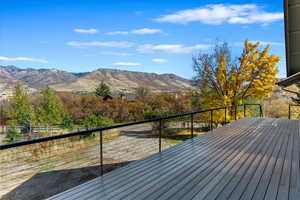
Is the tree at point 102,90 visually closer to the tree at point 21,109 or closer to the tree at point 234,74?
the tree at point 21,109

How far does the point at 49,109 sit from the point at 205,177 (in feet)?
74.1

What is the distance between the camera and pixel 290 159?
3.14 metres

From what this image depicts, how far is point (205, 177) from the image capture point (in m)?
2.41

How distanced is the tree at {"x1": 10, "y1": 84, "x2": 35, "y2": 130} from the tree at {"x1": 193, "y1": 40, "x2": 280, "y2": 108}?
641 inches

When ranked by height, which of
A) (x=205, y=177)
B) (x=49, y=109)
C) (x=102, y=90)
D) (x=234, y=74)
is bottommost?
(x=205, y=177)

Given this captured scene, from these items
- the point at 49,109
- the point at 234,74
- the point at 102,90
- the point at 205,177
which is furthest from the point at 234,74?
the point at 102,90

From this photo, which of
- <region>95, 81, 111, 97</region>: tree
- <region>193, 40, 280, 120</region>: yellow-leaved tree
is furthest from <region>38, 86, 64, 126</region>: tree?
<region>193, 40, 280, 120</region>: yellow-leaved tree

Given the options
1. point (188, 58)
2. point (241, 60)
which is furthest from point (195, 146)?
point (188, 58)

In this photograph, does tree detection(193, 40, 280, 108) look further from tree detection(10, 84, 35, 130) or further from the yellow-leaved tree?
tree detection(10, 84, 35, 130)

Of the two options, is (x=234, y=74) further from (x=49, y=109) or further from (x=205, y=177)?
(x=49, y=109)

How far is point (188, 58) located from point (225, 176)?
12.6 metres

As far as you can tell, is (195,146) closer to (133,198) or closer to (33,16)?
(133,198)

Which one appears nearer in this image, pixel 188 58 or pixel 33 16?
pixel 188 58

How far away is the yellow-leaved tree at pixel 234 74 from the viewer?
37.0ft
